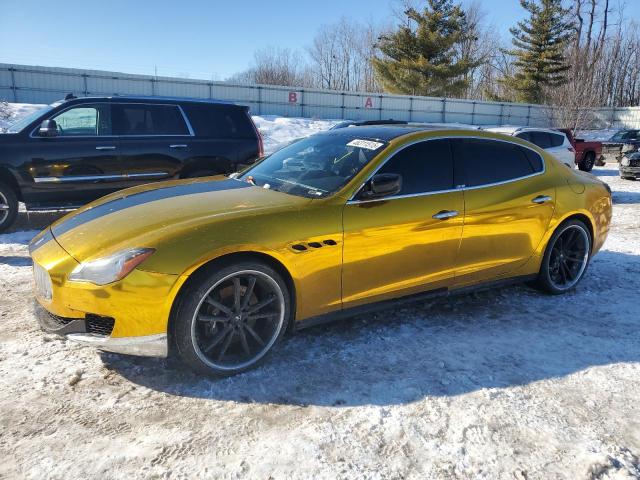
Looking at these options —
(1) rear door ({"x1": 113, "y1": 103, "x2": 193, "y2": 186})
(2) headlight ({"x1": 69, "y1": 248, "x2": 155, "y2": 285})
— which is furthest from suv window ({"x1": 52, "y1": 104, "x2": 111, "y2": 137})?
(2) headlight ({"x1": 69, "y1": 248, "x2": 155, "y2": 285})

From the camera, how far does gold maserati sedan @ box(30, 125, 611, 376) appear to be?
296 centimetres

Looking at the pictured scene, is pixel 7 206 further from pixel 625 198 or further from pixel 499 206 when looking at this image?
pixel 625 198

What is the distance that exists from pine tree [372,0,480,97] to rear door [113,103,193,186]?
3672 centimetres

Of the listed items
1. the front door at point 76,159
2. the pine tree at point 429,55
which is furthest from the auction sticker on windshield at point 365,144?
the pine tree at point 429,55

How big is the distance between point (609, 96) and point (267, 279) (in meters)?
64.6

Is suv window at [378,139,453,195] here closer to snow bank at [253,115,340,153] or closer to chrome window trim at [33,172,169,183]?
chrome window trim at [33,172,169,183]

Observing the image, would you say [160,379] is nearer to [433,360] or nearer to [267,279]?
[267,279]

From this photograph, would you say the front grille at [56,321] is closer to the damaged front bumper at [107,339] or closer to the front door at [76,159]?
the damaged front bumper at [107,339]

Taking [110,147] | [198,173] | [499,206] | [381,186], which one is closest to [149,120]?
[110,147]

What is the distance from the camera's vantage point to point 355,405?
2.96 meters

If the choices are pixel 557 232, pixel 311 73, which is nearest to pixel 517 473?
pixel 557 232

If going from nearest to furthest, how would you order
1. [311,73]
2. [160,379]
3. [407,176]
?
1. [160,379]
2. [407,176]
3. [311,73]

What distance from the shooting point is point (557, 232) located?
190 inches

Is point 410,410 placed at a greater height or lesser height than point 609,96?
lesser
